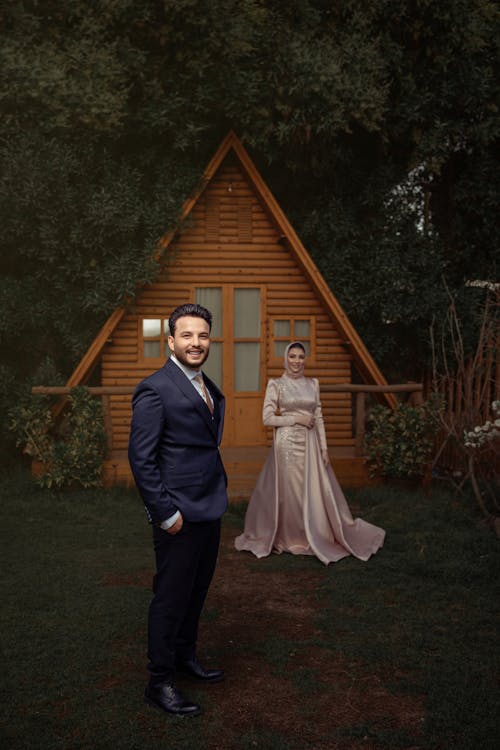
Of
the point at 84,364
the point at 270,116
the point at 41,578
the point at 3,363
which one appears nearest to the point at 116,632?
the point at 41,578

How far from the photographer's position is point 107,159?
1127cm

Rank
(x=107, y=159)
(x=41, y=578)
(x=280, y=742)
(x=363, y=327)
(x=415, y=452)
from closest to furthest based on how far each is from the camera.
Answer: (x=280, y=742), (x=41, y=578), (x=415, y=452), (x=107, y=159), (x=363, y=327)

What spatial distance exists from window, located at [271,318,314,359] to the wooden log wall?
0.32ft

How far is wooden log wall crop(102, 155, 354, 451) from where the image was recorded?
36.7ft

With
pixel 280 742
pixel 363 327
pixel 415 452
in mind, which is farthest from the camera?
pixel 363 327

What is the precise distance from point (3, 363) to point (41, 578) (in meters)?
6.21

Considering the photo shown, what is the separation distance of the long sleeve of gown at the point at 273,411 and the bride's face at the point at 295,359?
0.24 metres

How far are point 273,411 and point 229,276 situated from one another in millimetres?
4293

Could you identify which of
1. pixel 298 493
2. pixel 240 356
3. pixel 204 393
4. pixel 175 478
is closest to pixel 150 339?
pixel 240 356

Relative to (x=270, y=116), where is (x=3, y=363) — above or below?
below

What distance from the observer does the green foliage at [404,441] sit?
1008cm

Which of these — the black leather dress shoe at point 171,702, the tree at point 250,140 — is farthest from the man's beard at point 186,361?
the tree at point 250,140

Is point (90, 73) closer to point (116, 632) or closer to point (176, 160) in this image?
point (176, 160)

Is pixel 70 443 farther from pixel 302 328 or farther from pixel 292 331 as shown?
pixel 302 328
